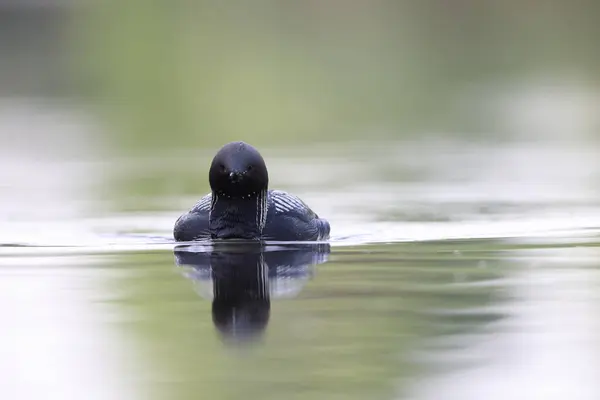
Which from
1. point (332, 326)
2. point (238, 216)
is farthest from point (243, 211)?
point (332, 326)

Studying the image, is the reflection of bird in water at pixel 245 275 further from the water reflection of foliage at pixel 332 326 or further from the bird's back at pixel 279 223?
the bird's back at pixel 279 223

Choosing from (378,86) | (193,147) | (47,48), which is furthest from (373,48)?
(193,147)

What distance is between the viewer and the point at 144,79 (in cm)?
3077

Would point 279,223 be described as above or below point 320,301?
above

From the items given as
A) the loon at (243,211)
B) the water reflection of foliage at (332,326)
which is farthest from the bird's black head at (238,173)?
the water reflection of foliage at (332,326)

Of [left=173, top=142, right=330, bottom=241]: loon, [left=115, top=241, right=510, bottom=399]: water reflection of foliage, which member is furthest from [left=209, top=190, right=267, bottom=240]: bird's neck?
[left=115, top=241, right=510, bottom=399]: water reflection of foliage

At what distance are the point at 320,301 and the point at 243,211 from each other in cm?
355

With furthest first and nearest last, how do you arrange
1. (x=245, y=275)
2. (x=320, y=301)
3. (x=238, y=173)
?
(x=238, y=173)
(x=245, y=275)
(x=320, y=301)

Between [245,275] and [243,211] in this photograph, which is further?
[243,211]

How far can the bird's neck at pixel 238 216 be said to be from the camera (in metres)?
11.0

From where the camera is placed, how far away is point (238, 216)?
1105 centimetres

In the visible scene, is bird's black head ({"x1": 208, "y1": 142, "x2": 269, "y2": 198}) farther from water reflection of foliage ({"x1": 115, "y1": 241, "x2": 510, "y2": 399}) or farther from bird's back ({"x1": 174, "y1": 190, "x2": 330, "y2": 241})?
water reflection of foliage ({"x1": 115, "y1": 241, "x2": 510, "y2": 399})

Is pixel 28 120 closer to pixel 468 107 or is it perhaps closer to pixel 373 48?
pixel 468 107

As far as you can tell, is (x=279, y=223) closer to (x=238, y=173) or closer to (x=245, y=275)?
(x=238, y=173)
